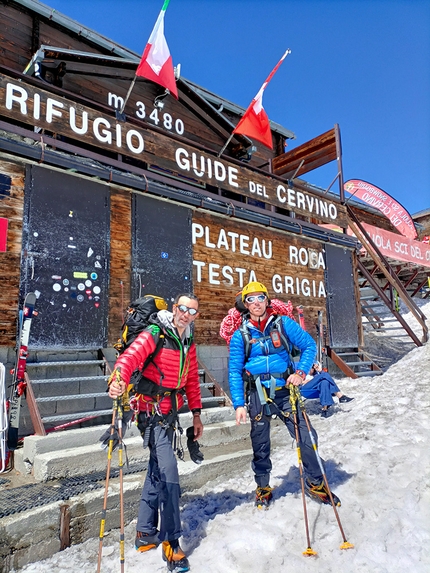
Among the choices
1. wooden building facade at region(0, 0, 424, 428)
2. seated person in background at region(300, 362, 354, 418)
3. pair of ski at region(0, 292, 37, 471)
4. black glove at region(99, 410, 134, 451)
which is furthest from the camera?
seated person in background at region(300, 362, 354, 418)

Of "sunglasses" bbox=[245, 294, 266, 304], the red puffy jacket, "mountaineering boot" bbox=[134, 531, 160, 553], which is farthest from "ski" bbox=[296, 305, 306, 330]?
"mountaineering boot" bbox=[134, 531, 160, 553]

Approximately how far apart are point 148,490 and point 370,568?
6.21ft

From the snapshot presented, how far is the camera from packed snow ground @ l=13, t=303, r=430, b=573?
3.28m

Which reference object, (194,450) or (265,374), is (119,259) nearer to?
(265,374)

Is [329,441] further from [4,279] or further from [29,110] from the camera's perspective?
[29,110]

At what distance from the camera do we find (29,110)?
23.2ft

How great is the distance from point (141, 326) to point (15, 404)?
2.88 meters

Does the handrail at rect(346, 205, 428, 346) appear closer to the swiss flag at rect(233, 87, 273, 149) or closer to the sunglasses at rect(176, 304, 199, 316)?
the swiss flag at rect(233, 87, 273, 149)

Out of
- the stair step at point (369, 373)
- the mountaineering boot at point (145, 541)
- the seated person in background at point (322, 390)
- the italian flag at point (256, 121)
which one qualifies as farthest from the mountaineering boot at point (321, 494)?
the italian flag at point (256, 121)

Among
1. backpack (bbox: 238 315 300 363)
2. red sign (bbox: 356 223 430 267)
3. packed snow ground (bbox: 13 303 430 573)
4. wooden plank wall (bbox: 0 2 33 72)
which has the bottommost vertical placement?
packed snow ground (bbox: 13 303 430 573)

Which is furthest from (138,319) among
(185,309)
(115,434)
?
(115,434)

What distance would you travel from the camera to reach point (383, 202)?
21.0 metres

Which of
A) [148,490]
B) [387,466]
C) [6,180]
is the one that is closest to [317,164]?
[6,180]

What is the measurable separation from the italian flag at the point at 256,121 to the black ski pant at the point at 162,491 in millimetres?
9658
